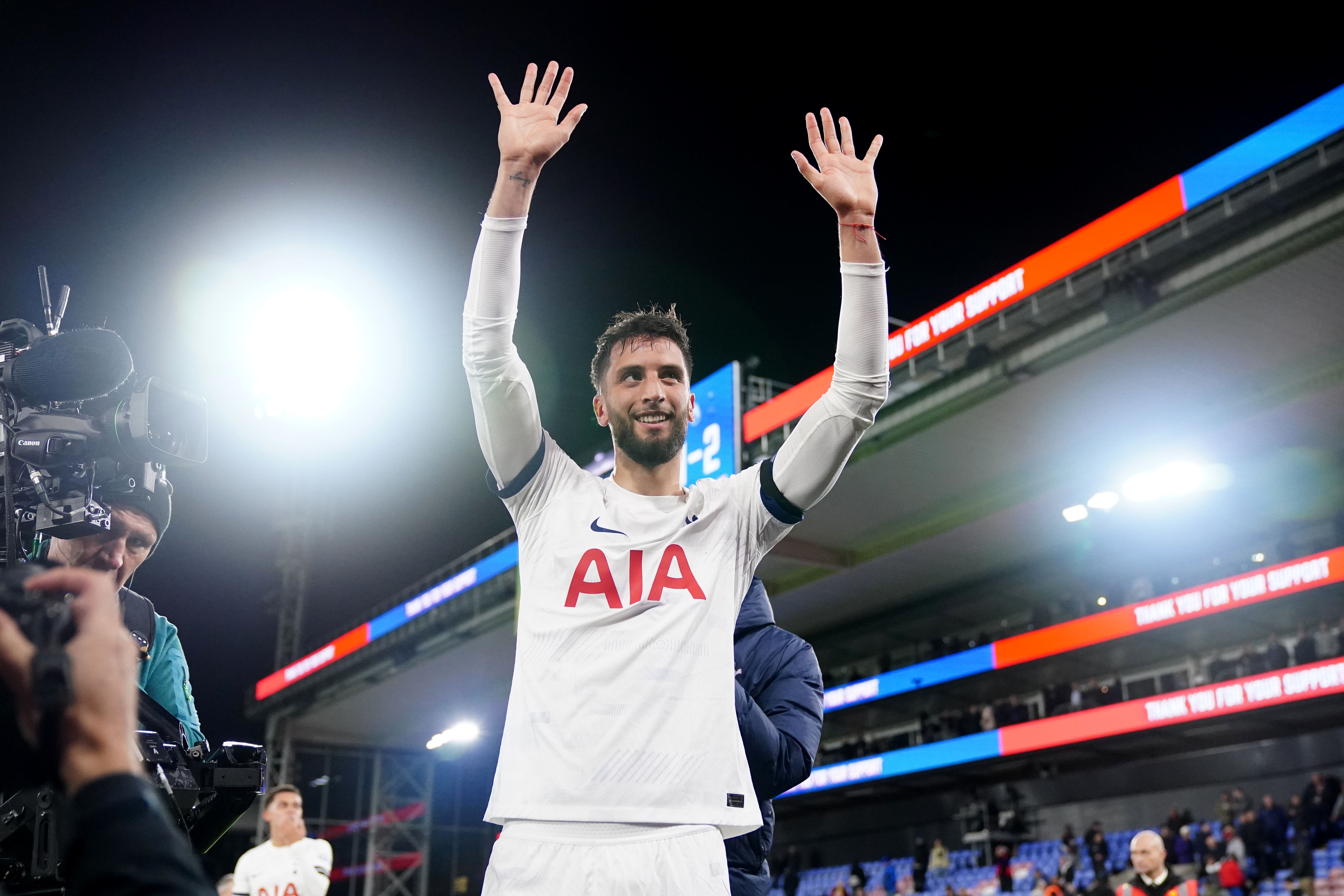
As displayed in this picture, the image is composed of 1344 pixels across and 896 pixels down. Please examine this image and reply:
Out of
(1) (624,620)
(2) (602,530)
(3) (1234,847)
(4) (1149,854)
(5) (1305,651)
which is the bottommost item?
(3) (1234,847)

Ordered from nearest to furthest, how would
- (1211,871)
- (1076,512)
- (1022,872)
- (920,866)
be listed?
(1211,871), (1076,512), (1022,872), (920,866)

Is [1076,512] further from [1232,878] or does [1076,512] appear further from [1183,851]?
[1232,878]

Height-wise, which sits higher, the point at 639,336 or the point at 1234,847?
the point at 639,336

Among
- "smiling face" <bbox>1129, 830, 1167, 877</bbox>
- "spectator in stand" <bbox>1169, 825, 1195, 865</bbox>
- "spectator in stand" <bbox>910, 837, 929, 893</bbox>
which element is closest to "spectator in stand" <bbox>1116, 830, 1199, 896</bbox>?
"smiling face" <bbox>1129, 830, 1167, 877</bbox>

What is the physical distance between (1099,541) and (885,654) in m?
6.86

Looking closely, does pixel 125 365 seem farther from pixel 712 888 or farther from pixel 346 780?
pixel 346 780

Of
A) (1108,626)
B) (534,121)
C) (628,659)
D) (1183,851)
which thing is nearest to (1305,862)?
(1183,851)

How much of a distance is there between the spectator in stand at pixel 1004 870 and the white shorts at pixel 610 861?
17888mm

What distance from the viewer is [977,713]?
1953cm

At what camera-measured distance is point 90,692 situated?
35.2 inches

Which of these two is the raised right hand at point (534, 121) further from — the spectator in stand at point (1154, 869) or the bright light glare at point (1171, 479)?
the bright light glare at point (1171, 479)

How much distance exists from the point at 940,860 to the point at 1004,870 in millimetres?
2585

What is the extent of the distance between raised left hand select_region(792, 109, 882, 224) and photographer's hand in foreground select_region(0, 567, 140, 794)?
1835 mm


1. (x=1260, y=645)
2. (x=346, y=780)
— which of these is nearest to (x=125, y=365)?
(x=1260, y=645)
